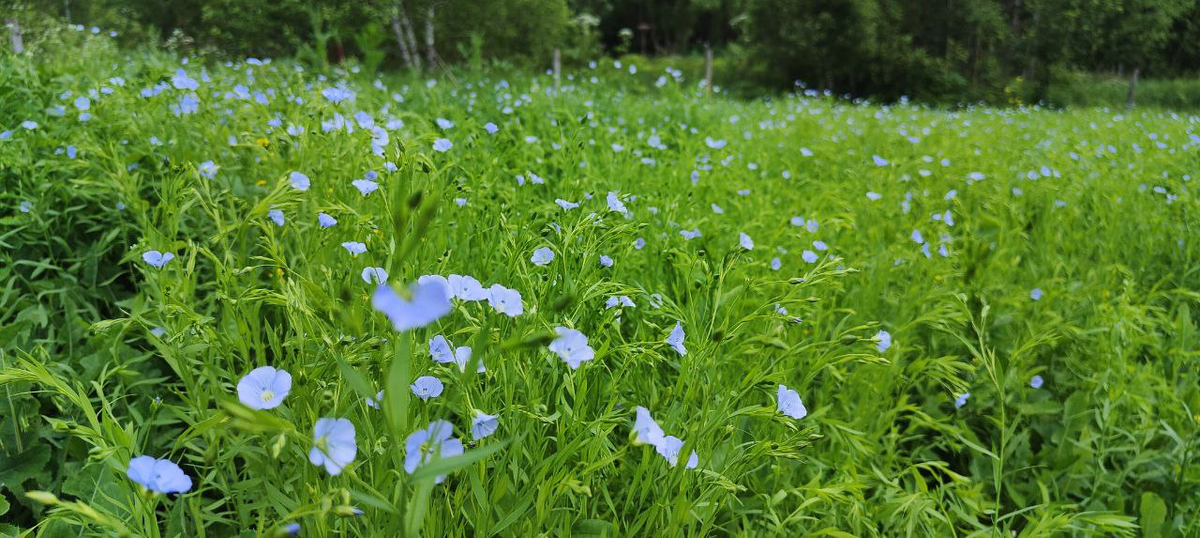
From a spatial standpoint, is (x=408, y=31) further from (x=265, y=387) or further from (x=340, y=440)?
(x=340, y=440)

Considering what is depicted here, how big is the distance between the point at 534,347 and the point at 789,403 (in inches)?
17.3

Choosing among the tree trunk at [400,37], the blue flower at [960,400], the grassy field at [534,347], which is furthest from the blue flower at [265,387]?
the tree trunk at [400,37]

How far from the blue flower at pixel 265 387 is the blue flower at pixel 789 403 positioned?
2.26 feet

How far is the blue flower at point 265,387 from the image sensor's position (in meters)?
0.79

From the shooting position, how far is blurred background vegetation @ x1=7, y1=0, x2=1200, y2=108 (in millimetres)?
11859

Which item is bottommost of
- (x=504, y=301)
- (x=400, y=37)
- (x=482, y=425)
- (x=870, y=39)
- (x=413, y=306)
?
(x=870, y=39)

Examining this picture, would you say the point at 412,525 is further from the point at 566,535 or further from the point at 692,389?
the point at 692,389

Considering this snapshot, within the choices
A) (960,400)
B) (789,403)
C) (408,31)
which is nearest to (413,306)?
(789,403)

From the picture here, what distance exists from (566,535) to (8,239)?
186 centimetres

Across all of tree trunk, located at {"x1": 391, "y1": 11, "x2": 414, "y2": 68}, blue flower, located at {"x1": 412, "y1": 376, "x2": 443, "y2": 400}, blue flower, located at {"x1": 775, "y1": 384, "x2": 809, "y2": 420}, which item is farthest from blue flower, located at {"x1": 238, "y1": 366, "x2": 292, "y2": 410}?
tree trunk, located at {"x1": 391, "y1": 11, "x2": 414, "y2": 68}

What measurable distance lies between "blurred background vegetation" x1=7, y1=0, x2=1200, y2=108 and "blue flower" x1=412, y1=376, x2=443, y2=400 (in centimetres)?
1108

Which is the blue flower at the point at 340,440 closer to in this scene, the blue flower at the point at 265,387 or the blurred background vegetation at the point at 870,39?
the blue flower at the point at 265,387

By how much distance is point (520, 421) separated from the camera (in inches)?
42.2

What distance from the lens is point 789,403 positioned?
3.41 ft
